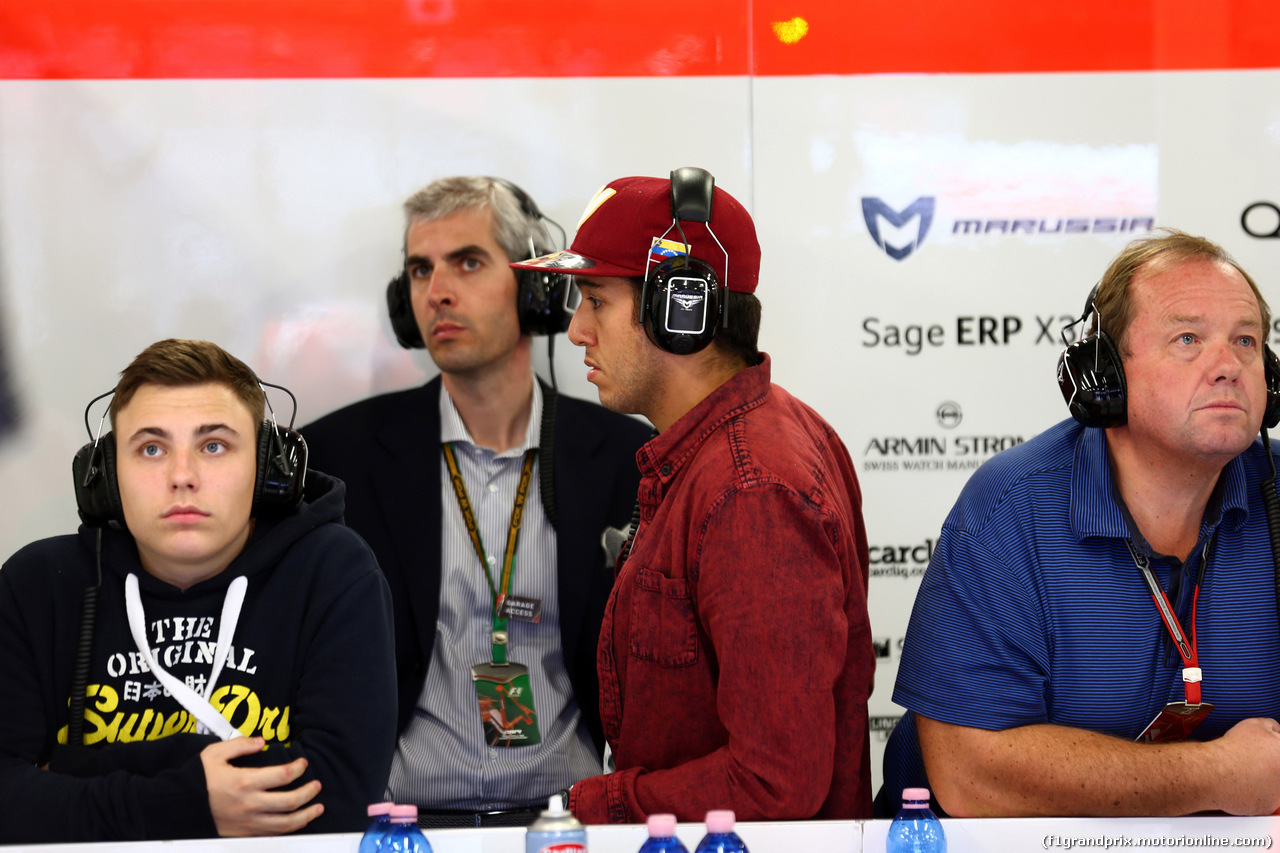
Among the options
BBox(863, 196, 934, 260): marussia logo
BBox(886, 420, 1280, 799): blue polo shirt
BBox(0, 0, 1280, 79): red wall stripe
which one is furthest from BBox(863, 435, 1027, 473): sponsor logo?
BBox(886, 420, 1280, 799): blue polo shirt

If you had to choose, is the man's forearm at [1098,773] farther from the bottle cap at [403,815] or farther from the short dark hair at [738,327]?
the bottle cap at [403,815]

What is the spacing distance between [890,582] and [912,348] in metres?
0.63

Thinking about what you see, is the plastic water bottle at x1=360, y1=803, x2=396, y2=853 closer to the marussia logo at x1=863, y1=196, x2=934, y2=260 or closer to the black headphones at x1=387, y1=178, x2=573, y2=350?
the black headphones at x1=387, y1=178, x2=573, y2=350

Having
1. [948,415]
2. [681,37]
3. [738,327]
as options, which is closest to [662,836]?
[738,327]

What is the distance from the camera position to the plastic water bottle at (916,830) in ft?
4.99

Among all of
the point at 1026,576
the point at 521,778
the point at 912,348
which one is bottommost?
the point at 521,778

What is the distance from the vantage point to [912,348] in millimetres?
3096

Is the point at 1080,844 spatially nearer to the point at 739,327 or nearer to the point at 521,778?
the point at 739,327

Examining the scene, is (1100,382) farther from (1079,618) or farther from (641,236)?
(641,236)

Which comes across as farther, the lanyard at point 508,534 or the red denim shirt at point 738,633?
the lanyard at point 508,534

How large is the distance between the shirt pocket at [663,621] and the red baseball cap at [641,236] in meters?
0.51

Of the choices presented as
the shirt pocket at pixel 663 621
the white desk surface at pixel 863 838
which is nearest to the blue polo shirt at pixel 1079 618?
the white desk surface at pixel 863 838

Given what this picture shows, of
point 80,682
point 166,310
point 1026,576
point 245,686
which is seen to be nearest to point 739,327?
point 1026,576

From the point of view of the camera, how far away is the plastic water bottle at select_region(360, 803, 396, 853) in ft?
4.91
